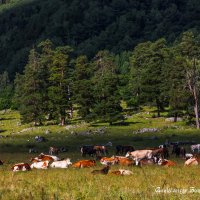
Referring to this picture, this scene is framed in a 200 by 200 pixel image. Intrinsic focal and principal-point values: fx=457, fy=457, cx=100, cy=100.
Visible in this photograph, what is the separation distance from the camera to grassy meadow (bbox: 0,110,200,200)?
11.4 meters

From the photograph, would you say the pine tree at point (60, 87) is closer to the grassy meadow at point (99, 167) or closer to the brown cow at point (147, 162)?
the grassy meadow at point (99, 167)

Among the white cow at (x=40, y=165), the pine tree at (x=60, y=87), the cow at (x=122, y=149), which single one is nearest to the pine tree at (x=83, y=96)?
the pine tree at (x=60, y=87)

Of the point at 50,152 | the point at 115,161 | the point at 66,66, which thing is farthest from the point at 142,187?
the point at 66,66

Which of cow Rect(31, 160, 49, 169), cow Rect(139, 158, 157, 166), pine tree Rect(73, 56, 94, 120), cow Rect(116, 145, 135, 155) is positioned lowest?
cow Rect(116, 145, 135, 155)

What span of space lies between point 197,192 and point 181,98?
198 feet

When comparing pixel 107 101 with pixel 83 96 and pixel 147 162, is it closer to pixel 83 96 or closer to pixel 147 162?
pixel 83 96

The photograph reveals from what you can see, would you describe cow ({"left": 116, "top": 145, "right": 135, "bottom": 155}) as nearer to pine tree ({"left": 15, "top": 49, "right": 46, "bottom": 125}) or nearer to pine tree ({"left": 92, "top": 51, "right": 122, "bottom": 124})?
pine tree ({"left": 92, "top": 51, "right": 122, "bottom": 124})

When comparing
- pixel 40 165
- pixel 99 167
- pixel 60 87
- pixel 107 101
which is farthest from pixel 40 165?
pixel 60 87

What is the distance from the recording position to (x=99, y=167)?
976 inches

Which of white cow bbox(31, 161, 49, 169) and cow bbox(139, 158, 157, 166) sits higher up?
white cow bbox(31, 161, 49, 169)

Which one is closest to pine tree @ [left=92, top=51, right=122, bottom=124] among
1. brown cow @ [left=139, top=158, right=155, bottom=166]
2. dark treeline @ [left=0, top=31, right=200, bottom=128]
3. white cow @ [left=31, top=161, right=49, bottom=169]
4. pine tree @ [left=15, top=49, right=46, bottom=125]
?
dark treeline @ [left=0, top=31, right=200, bottom=128]

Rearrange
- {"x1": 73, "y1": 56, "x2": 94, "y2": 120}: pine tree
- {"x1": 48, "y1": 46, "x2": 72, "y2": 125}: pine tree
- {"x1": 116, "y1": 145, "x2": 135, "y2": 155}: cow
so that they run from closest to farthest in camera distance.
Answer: {"x1": 116, "y1": 145, "x2": 135, "y2": 155}: cow → {"x1": 48, "y1": 46, "x2": 72, "y2": 125}: pine tree → {"x1": 73, "y1": 56, "x2": 94, "y2": 120}: pine tree

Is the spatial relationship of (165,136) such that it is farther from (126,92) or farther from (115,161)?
(126,92)

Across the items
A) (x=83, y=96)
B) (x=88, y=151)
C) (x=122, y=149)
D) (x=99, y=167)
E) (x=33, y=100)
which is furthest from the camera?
(x=33, y=100)
